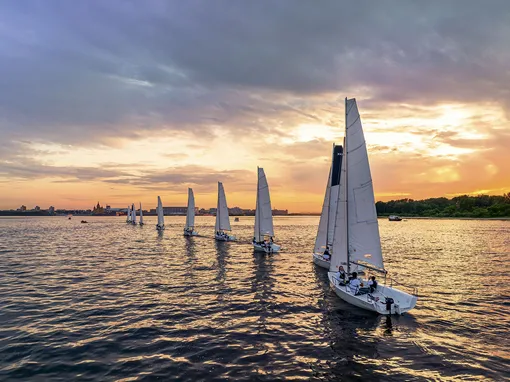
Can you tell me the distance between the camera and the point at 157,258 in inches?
2013

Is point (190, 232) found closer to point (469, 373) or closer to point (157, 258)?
point (157, 258)

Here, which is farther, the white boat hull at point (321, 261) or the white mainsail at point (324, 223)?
the white mainsail at point (324, 223)

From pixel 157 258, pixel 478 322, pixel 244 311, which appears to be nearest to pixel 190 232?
pixel 157 258

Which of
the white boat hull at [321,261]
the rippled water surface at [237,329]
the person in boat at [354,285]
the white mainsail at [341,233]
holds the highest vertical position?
the white mainsail at [341,233]

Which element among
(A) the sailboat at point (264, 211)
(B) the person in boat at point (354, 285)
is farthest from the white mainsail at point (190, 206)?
(B) the person in boat at point (354, 285)

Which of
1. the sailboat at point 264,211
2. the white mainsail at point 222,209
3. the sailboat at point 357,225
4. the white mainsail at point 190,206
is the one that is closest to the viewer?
the sailboat at point 357,225

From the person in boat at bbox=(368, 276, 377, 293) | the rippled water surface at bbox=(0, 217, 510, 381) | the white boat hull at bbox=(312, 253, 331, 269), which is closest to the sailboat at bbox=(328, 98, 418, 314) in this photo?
the person in boat at bbox=(368, 276, 377, 293)

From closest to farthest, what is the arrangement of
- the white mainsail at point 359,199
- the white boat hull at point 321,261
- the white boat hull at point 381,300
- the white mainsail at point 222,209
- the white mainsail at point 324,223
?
the white boat hull at point 381,300
the white mainsail at point 359,199
the white boat hull at point 321,261
the white mainsail at point 324,223
the white mainsail at point 222,209

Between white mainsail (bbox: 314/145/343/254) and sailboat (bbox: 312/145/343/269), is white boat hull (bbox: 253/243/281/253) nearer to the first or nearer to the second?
sailboat (bbox: 312/145/343/269)

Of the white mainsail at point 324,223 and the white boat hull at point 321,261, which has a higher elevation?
the white mainsail at point 324,223

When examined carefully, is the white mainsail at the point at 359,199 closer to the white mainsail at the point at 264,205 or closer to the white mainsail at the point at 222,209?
the white mainsail at the point at 264,205

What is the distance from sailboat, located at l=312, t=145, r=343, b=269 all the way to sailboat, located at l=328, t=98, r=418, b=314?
12732 millimetres

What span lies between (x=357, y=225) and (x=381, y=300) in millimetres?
5887

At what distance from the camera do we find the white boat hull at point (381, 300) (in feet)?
72.7
